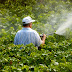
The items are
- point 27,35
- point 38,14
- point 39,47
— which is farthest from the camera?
point 38,14

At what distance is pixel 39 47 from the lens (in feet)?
13.0

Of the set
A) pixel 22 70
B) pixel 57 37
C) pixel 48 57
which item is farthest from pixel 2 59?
pixel 57 37

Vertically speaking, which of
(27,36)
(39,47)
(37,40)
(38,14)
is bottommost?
(39,47)

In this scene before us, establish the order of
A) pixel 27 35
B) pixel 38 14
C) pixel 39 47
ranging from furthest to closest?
1. pixel 38 14
2. pixel 39 47
3. pixel 27 35

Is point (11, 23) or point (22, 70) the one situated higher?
point (11, 23)

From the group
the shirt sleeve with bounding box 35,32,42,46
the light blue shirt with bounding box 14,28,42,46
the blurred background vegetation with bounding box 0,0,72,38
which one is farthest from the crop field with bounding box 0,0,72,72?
the light blue shirt with bounding box 14,28,42,46

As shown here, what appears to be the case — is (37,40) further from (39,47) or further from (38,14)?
(38,14)

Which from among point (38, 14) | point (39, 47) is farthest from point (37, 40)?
point (38, 14)

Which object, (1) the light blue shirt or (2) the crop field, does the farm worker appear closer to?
(1) the light blue shirt

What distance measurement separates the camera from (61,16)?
622 centimetres

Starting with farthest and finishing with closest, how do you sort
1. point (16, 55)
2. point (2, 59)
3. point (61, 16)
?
point (61, 16)
point (16, 55)
point (2, 59)

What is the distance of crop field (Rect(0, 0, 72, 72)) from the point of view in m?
2.93

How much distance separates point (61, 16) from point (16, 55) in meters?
3.44

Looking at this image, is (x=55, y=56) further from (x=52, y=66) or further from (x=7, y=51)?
(x=7, y=51)
